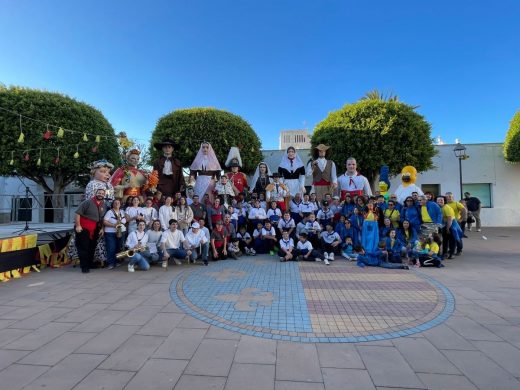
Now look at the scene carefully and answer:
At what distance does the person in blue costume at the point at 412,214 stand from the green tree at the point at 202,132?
903 cm

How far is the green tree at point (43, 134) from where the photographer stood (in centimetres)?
1317

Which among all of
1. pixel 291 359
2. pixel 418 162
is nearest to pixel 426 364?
pixel 291 359

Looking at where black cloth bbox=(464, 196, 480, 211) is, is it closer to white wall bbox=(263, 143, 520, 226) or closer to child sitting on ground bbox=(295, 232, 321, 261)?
white wall bbox=(263, 143, 520, 226)

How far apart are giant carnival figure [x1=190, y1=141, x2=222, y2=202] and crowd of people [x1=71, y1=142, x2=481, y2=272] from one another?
0.03 meters

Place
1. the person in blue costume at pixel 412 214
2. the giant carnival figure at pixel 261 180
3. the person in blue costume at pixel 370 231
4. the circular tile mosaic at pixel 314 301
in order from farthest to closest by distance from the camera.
A: the giant carnival figure at pixel 261 180 < the person in blue costume at pixel 412 214 < the person in blue costume at pixel 370 231 < the circular tile mosaic at pixel 314 301

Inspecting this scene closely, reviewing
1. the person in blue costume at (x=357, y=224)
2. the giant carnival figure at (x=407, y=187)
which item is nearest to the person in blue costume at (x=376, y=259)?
the person in blue costume at (x=357, y=224)

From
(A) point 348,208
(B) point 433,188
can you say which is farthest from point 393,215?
(B) point 433,188

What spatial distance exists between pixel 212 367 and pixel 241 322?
102 centimetres

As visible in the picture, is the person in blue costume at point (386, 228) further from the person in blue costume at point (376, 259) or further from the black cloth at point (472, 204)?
the black cloth at point (472, 204)

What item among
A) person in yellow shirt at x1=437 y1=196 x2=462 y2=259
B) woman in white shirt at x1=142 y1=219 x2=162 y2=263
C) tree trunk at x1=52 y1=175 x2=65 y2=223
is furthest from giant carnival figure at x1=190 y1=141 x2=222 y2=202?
person in yellow shirt at x1=437 y1=196 x2=462 y2=259

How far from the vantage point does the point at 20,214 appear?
12.2 metres

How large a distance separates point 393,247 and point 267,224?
3.11 meters

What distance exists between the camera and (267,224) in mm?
7988

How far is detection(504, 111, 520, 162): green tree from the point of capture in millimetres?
14953
